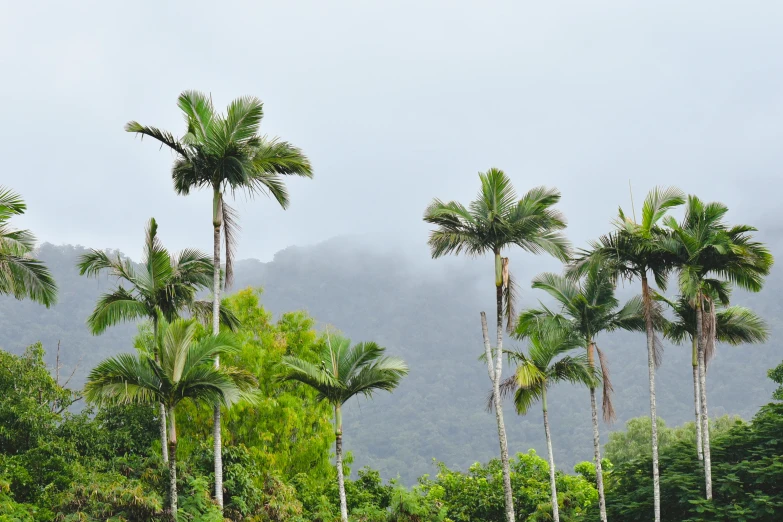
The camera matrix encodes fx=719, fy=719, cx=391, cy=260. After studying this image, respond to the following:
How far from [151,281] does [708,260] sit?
51.5 ft

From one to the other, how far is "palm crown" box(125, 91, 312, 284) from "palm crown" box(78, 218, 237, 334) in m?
1.63

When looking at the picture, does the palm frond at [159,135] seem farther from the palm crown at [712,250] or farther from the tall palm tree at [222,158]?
the palm crown at [712,250]

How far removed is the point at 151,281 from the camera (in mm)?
19453

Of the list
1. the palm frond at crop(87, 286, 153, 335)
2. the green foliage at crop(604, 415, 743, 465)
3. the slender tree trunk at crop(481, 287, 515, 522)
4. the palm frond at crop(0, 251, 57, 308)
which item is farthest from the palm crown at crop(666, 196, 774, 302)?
the green foliage at crop(604, 415, 743, 465)

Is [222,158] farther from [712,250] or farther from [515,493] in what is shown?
[515,493]

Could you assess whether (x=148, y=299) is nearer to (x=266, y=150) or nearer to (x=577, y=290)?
(x=266, y=150)

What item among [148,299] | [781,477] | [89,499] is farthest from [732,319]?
[89,499]

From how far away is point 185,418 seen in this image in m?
27.5

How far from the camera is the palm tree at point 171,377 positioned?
50.6 feet

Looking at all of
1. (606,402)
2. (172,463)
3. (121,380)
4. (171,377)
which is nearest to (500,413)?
(606,402)

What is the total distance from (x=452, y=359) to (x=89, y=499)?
154 m

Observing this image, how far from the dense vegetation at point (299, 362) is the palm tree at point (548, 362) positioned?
0.21 ft

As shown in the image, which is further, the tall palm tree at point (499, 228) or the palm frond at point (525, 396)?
the palm frond at point (525, 396)

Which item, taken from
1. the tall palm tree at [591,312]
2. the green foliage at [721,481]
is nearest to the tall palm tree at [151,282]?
the tall palm tree at [591,312]
